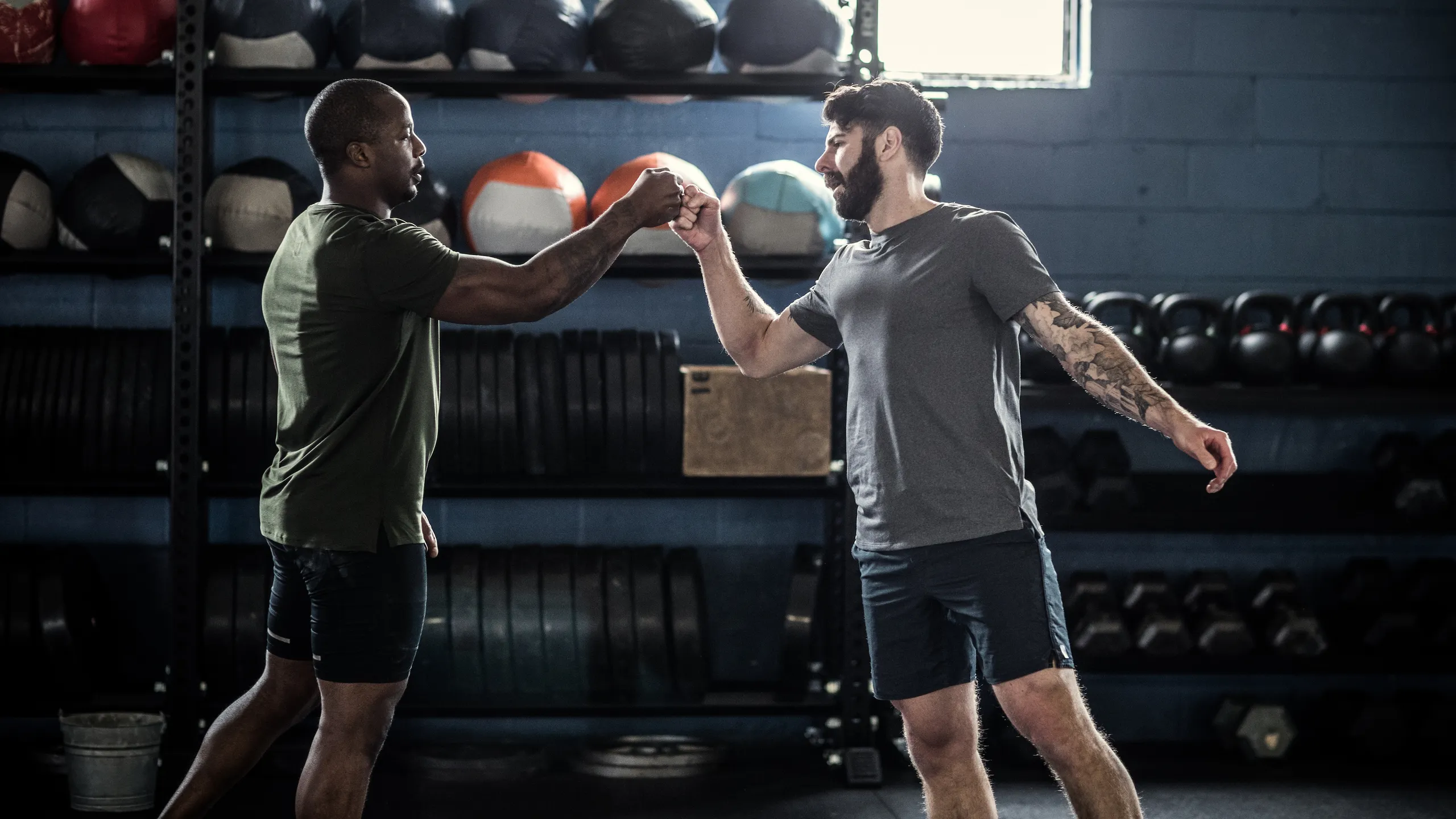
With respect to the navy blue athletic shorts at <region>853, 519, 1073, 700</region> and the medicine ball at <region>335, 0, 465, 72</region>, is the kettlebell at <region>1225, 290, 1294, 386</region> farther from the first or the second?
the medicine ball at <region>335, 0, 465, 72</region>

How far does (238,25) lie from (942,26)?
2218 mm

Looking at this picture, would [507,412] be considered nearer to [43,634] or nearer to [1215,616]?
[43,634]

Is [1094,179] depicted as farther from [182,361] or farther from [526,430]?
[182,361]

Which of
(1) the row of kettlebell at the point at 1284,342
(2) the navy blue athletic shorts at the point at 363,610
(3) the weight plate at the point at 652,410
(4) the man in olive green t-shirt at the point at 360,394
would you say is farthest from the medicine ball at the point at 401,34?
(1) the row of kettlebell at the point at 1284,342

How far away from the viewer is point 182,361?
11.7 ft

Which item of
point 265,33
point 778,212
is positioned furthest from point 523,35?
point 778,212

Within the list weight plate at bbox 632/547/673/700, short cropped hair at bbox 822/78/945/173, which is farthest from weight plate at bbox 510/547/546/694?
short cropped hair at bbox 822/78/945/173

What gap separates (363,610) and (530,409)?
1.48 meters

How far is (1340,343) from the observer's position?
386 cm

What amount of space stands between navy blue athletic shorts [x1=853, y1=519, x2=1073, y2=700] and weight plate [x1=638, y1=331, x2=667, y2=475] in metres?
1.36

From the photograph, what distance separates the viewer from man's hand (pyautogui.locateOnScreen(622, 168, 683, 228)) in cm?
252

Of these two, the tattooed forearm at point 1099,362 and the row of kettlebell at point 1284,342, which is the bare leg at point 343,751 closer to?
→ the tattooed forearm at point 1099,362

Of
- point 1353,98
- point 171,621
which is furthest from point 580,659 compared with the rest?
point 1353,98

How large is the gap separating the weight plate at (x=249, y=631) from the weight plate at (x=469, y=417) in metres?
0.64
